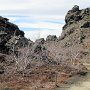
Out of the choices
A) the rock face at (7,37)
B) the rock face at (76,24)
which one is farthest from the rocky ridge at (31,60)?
the rock face at (76,24)

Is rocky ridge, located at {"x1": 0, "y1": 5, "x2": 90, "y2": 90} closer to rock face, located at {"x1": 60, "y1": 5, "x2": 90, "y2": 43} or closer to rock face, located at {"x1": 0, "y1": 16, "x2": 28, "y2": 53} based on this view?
rock face, located at {"x1": 0, "y1": 16, "x2": 28, "y2": 53}

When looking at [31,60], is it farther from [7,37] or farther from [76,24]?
[76,24]

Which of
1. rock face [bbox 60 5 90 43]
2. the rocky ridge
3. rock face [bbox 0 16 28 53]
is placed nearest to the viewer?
the rocky ridge

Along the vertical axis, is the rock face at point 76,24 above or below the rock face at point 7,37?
above

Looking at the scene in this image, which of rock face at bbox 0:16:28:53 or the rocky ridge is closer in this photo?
the rocky ridge

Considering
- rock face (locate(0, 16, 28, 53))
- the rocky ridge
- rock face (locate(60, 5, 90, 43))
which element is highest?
rock face (locate(60, 5, 90, 43))

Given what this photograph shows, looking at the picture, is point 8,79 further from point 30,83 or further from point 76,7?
point 76,7

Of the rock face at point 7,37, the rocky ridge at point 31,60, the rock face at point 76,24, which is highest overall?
the rock face at point 76,24

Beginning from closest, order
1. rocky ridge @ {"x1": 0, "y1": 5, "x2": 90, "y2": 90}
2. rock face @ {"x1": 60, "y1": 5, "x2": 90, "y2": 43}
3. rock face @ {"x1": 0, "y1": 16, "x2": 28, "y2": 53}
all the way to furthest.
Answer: rocky ridge @ {"x1": 0, "y1": 5, "x2": 90, "y2": 90}, rock face @ {"x1": 0, "y1": 16, "x2": 28, "y2": 53}, rock face @ {"x1": 60, "y1": 5, "x2": 90, "y2": 43}

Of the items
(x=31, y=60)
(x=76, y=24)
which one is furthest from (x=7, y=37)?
(x=76, y=24)

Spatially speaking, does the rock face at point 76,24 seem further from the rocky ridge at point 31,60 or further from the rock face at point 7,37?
the rock face at point 7,37

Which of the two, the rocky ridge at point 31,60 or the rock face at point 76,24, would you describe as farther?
the rock face at point 76,24

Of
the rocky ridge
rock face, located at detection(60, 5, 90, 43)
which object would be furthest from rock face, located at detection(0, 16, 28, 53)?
rock face, located at detection(60, 5, 90, 43)

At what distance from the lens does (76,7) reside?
173500 mm
